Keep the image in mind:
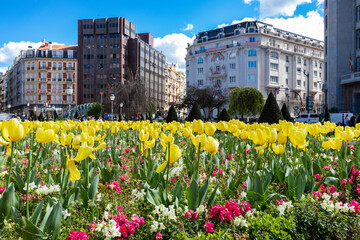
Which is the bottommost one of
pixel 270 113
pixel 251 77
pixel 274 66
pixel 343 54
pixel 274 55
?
pixel 270 113

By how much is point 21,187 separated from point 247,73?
5924 centimetres

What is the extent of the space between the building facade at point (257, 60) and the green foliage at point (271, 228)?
5495cm

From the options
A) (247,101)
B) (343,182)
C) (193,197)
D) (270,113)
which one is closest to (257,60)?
(247,101)

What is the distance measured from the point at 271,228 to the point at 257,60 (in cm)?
6000

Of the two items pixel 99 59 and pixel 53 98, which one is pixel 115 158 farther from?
pixel 53 98

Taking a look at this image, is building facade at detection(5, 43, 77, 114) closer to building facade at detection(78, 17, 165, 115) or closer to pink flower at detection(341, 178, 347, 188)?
building facade at detection(78, 17, 165, 115)

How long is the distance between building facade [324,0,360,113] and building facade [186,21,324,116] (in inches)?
797

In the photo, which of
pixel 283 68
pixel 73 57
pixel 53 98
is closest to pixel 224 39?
pixel 283 68

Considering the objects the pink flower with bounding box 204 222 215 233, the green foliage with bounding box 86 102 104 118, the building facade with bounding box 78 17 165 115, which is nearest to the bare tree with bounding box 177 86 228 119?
the green foliage with bounding box 86 102 104 118

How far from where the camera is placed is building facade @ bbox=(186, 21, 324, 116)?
196 feet

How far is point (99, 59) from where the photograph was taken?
7050 cm

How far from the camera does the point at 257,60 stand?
5934 cm

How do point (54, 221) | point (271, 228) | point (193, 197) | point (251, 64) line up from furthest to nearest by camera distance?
point (251, 64)
point (193, 197)
point (271, 228)
point (54, 221)

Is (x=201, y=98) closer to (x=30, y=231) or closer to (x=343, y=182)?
(x=343, y=182)
